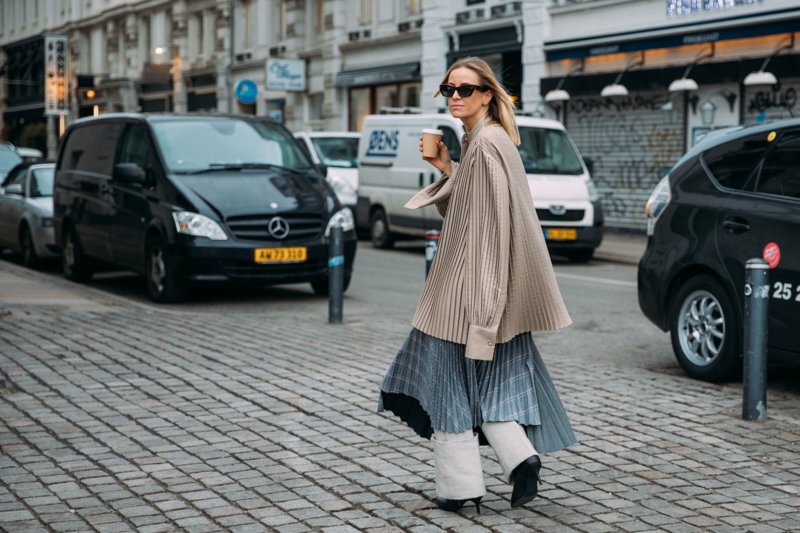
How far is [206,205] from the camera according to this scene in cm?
1197

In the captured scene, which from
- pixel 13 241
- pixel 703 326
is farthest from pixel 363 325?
pixel 13 241

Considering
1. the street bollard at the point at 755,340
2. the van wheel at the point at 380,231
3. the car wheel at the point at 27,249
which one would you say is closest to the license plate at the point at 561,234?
the van wheel at the point at 380,231

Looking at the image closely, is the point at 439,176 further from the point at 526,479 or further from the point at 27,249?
the point at 526,479

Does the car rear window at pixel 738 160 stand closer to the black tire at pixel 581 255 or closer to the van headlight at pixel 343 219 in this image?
the van headlight at pixel 343 219

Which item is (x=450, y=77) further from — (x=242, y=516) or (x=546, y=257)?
(x=242, y=516)

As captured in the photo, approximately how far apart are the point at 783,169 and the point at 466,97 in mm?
3438

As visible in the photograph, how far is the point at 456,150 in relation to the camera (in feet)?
58.6

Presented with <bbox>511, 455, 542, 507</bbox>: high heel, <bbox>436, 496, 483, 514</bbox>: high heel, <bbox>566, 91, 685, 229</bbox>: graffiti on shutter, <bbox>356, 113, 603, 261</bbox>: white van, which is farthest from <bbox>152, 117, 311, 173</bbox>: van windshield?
<bbox>566, 91, 685, 229</bbox>: graffiti on shutter

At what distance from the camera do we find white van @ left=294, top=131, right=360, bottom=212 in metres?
22.7

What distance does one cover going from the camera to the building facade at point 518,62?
22750mm

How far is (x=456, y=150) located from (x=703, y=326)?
1024 cm

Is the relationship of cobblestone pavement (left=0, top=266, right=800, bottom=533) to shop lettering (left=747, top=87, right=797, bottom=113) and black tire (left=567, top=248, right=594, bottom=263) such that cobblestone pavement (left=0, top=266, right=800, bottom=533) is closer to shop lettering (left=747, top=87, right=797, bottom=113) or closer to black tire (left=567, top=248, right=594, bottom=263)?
black tire (left=567, top=248, right=594, bottom=263)

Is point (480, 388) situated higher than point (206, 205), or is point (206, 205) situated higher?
point (206, 205)

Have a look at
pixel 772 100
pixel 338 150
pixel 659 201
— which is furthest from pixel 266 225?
pixel 772 100
